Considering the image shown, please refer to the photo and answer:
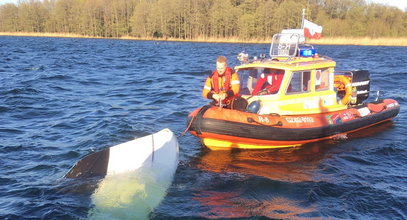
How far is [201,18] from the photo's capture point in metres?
71.0

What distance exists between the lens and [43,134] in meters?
9.09

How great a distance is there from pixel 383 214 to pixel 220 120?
3.32 metres

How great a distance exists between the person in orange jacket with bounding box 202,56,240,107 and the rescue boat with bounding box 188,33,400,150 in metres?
0.26

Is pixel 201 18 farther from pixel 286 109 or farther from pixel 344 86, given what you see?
pixel 286 109

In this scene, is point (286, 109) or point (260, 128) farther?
point (286, 109)

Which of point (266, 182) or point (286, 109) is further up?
point (286, 109)

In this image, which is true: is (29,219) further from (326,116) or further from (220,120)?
(326,116)

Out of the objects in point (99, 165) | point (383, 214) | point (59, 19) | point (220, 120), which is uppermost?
point (59, 19)

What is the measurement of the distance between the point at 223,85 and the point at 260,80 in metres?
1.15

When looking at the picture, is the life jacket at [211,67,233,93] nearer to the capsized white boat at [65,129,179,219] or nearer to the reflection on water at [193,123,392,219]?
Result: the reflection on water at [193,123,392,219]

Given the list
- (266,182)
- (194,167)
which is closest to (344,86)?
(266,182)

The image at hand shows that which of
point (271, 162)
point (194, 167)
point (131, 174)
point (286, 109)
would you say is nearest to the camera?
point (131, 174)

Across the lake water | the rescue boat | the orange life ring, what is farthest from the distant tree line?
the lake water

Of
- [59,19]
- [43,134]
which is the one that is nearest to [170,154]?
[43,134]
